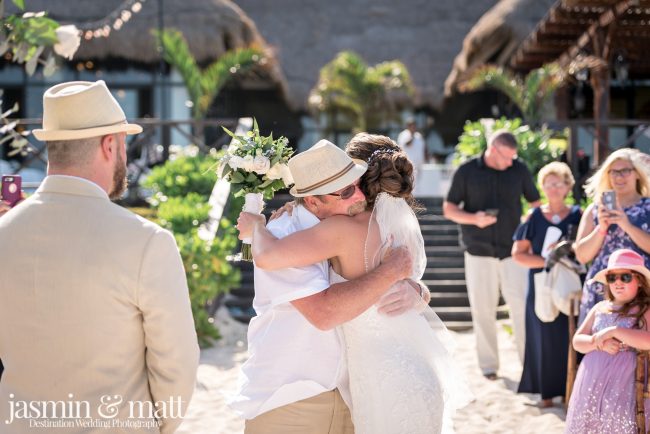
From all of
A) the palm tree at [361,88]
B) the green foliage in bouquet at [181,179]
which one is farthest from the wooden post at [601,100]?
the palm tree at [361,88]

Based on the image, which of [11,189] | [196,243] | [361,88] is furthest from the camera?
[361,88]

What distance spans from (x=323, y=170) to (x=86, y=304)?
3.20 feet

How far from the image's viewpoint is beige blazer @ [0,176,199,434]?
2.30 meters

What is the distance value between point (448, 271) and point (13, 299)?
848 cm

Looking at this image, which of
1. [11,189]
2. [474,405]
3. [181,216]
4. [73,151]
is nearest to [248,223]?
[73,151]

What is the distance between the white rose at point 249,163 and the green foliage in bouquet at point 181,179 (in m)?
7.59

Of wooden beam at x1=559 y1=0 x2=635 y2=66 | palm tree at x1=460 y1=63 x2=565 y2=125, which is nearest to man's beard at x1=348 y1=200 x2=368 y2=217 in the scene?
wooden beam at x1=559 y1=0 x2=635 y2=66

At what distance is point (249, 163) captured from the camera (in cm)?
320

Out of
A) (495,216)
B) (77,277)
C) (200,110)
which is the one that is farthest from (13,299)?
(200,110)

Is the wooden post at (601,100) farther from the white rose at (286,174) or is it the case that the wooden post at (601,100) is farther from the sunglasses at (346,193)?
the sunglasses at (346,193)

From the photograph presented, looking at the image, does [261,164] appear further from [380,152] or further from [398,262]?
[398,262]

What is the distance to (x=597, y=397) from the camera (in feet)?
14.3

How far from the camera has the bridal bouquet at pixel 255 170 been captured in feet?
10.5

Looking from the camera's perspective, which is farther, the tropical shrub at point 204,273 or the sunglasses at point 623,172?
the tropical shrub at point 204,273
